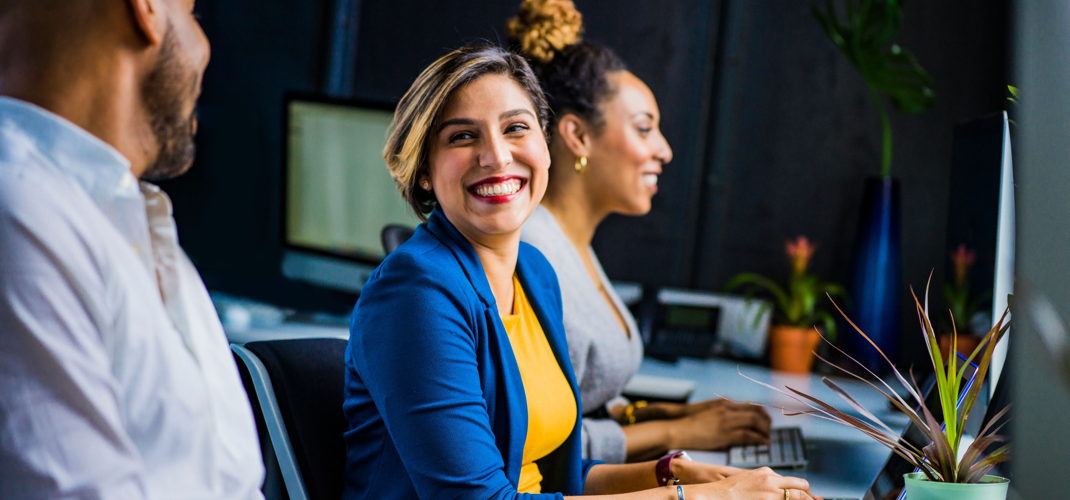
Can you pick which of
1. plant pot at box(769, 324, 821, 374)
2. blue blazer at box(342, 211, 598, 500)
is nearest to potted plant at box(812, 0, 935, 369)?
plant pot at box(769, 324, 821, 374)

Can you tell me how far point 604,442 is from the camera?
1.38 metres

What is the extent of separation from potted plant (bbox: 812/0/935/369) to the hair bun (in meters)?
1.05

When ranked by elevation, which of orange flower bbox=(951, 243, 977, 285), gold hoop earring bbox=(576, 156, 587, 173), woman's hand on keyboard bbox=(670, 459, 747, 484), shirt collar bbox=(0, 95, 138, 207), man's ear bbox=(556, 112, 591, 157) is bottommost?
woman's hand on keyboard bbox=(670, 459, 747, 484)

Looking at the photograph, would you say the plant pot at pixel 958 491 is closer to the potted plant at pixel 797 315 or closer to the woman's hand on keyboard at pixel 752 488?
the woman's hand on keyboard at pixel 752 488

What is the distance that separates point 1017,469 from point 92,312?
0.57 meters

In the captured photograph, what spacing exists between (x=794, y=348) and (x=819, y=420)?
72 centimetres

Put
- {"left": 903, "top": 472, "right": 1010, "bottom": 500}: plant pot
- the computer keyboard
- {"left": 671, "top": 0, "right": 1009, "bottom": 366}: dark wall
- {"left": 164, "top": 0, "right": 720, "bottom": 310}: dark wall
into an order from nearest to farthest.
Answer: {"left": 903, "top": 472, "right": 1010, "bottom": 500}: plant pot
the computer keyboard
{"left": 671, "top": 0, "right": 1009, "bottom": 366}: dark wall
{"left": 164, "top": 0, "right": 720, "bottom": 310}: dark wall

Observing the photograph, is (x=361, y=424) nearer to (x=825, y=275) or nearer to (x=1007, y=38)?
(x=825, y=275)

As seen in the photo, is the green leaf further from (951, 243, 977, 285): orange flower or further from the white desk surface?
(951, 243, 977, 285): orange flower

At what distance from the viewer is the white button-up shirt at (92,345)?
484 mm

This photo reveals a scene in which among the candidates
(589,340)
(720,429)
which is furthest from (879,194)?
(589,340)

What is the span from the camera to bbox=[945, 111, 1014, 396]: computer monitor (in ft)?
3.58

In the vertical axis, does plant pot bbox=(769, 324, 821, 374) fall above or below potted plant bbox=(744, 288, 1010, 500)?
below

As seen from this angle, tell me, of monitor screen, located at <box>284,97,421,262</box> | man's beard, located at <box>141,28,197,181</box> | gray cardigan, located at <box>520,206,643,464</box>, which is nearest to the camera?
man's beard, located at <box>141,28,197,181</box>
